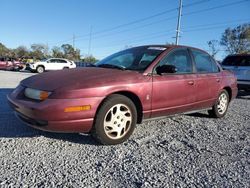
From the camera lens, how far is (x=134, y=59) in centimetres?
470

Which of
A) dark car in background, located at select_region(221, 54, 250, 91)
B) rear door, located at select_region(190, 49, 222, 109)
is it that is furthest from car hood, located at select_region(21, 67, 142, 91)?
dark car in background, located at select_region(221, 54, 250, 91)

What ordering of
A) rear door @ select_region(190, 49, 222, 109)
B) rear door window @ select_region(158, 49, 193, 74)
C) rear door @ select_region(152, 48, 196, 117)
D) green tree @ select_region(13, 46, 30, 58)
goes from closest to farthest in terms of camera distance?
rear door @ select_region(152, 48, 196, 117) → rear door window @ select_region(158, 49, 193, 74) → rear door @ select_region(190, 49, 222, 109) → green tree @ select_region(13, 46, 30, 58)

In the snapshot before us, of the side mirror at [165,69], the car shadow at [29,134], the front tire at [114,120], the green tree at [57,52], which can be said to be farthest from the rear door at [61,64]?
the green tree at [57,52]

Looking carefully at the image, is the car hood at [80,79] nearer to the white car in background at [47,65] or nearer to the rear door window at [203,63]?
the rear door window at [203,63]

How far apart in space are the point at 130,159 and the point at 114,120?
650 millimetres

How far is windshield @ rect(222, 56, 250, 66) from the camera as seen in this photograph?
10156 millimetres

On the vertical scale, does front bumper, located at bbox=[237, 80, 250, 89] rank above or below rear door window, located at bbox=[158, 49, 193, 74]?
below

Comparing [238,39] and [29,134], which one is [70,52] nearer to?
[238,39]

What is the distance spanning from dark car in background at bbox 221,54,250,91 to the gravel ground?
217 inches

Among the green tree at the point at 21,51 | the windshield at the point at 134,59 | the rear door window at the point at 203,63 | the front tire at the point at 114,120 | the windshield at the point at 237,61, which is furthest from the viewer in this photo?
the green tree at the point at 21,51

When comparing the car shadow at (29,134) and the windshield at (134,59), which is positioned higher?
the windshield at (134,59)

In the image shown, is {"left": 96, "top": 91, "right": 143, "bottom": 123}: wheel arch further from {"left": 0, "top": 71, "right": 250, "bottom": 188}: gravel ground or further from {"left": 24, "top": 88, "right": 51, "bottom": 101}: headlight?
{"left": 24, "top": 88, "right": 51, "bottom": 101}: headlight

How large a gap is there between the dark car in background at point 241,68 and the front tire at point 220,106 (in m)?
3.58

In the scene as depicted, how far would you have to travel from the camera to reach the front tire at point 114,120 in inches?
145
